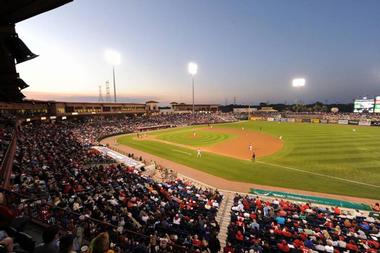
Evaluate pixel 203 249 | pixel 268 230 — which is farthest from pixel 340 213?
pixel 203 249

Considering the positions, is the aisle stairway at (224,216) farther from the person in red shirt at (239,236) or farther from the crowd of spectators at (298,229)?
the person in red shirt at (239,236)

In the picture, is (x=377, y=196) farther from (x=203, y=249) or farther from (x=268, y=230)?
(x=203, y=249)

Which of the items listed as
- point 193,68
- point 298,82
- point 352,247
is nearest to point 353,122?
point 298,82

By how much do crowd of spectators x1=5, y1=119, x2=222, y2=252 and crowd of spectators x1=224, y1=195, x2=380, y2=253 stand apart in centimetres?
166

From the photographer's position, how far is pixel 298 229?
13.0 m

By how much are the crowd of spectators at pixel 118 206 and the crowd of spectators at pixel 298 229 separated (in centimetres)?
166

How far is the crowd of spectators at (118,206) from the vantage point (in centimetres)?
816

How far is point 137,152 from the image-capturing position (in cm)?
3681

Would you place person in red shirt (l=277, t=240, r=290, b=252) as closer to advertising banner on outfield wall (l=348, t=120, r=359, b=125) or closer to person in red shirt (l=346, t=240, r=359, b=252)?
person in red shirt (l=346, t=240, r=359, b=252)

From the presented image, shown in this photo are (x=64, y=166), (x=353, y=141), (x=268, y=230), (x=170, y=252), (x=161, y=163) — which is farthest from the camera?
(x=353, y=141)

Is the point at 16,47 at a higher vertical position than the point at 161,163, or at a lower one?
higher

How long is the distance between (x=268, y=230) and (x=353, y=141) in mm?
39502

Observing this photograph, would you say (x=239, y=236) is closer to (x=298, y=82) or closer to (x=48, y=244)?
(x=48, y=244)

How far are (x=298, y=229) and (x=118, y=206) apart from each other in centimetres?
1035
